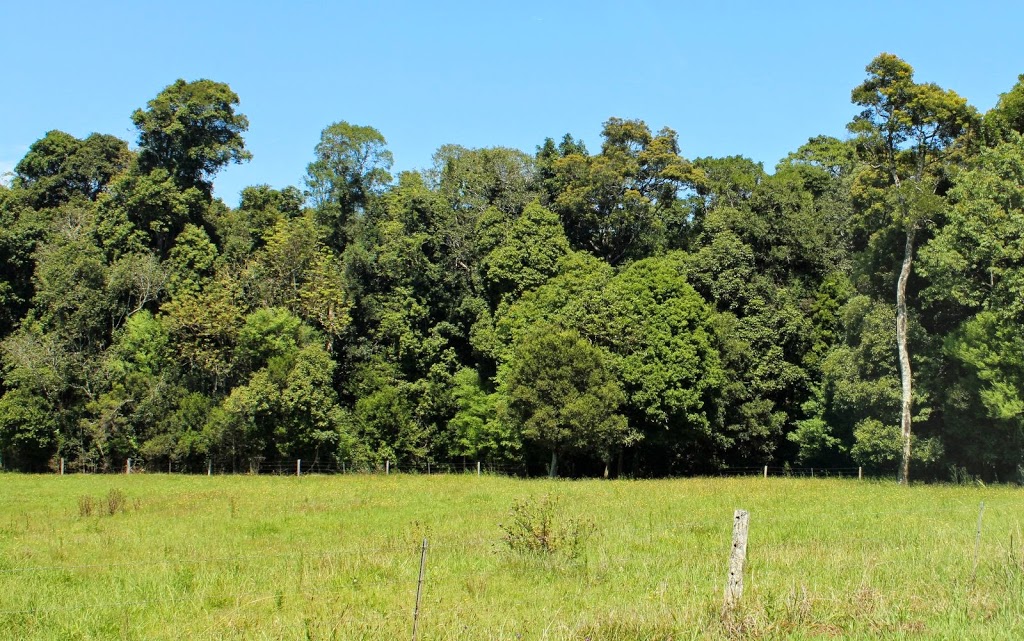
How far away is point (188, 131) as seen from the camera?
49.6 metres

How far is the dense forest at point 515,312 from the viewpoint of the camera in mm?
36594

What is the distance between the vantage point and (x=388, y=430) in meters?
47.4

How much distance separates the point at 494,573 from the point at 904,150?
31.7 m

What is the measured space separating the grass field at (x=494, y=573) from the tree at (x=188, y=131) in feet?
104

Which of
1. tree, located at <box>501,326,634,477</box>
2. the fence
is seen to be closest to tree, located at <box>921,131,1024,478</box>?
tree, located at <box>501,326,634,477</box>

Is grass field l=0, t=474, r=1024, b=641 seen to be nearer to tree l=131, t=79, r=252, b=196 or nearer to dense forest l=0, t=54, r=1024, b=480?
dense forest l=0, t=54, r=1024, b=480

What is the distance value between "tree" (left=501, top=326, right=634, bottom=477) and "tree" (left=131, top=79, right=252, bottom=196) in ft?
79.6

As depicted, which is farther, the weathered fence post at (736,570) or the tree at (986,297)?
the tree at (986,297)

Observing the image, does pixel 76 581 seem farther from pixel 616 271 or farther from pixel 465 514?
pixel 616 271

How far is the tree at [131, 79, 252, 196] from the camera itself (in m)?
49.1

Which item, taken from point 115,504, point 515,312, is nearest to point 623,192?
point 515,312

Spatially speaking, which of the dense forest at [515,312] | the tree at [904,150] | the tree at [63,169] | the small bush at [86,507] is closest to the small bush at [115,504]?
the small bush at [86,507]

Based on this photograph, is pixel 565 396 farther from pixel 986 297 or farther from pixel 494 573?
pixel 494 573

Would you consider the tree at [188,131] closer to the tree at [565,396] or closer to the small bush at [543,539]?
the tree at [565,396]
